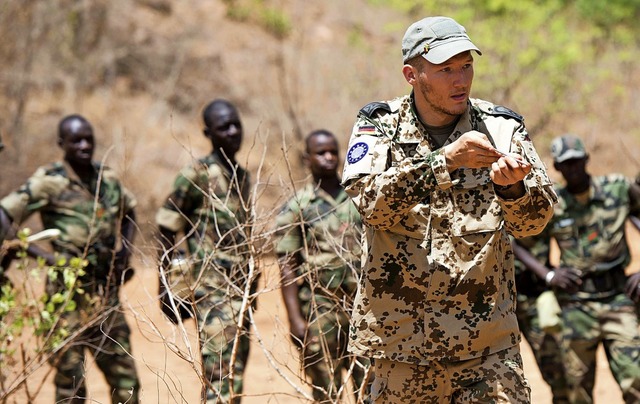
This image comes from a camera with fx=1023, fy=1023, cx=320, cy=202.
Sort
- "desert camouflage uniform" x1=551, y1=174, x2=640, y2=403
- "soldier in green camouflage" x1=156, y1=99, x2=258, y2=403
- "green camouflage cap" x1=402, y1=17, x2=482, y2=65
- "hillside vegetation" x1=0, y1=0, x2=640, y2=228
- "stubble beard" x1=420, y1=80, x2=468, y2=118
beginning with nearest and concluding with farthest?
"green camouflage cap" x1=402, y1=17, x2=482, y2=65
"stubble beard" x1=420, y1=80, x2=468, y2=118
"soldier in green camouflage" x1=156, y1=99, x2=258, y2=403
"desert camouflage uniform" x1=551, y1=174, x2=640, y2=403
"hillside vegetation" x1=0, y1=0, x2=640, y2=228

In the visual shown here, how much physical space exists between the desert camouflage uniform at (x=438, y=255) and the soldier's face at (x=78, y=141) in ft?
10.1

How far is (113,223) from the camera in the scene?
6.21 meters

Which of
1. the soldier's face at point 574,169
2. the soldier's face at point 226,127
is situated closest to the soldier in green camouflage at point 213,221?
the soldier's face at point 226,127

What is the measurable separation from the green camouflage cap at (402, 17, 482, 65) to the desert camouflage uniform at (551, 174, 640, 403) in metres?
2.85

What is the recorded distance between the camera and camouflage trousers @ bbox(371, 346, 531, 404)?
3.38 meters

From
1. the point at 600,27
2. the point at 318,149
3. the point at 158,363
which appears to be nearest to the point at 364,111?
the point at 318,149

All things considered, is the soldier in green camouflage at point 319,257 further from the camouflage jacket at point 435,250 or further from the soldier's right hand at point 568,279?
the camouflage jacket at point 435,250

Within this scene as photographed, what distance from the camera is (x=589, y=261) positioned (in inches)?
231

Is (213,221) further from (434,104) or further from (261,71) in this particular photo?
(261,71)

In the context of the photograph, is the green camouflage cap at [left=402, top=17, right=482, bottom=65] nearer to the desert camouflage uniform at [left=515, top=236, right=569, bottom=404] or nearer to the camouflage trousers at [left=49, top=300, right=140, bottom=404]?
the desert camouflage uniform at [left=515, top=236, right=569, bottom=404]

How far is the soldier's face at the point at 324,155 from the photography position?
19.2ft

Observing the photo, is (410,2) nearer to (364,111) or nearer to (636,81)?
(636,81)

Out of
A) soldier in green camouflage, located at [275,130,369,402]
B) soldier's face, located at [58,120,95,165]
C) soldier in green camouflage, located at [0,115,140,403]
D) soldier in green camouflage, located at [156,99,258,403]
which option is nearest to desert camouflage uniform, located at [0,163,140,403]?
soldier in green camouflage, located at [0,115,140,403]

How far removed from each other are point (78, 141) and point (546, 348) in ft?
10.1
